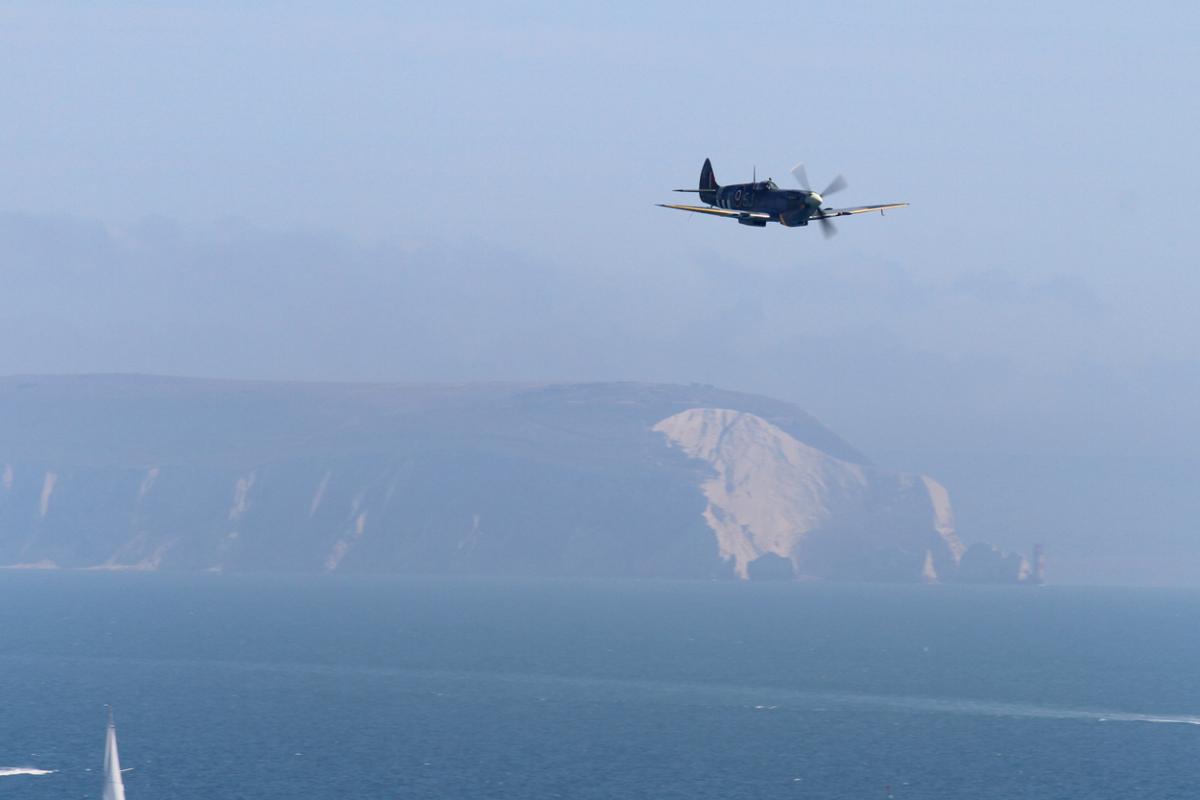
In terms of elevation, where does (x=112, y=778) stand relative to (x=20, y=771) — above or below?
below

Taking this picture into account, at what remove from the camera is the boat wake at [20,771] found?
6929 inches

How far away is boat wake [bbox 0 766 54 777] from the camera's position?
176000mm

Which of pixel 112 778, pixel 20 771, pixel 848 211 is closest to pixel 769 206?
pixel 848 211

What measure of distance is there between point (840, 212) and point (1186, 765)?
130 metres

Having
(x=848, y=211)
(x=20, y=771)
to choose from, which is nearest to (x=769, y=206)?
(x=848, y=211)

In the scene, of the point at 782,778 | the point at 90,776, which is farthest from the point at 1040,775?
the point at 90,776

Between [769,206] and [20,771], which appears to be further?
[20,771]

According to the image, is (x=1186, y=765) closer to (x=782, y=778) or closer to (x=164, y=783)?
(x=782, y=778)

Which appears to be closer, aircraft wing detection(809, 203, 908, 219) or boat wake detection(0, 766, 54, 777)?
aircraft wing detection(809, 203, 908, 219)

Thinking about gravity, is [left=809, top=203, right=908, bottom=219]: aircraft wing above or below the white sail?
above

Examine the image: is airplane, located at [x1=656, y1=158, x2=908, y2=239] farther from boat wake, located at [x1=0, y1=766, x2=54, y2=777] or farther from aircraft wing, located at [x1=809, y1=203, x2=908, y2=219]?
boat wake, located at [x1=0, y1=766, x2=54, y2=777]

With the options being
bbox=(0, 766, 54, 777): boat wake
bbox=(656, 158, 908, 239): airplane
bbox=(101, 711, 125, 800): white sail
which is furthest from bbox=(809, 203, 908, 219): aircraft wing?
bbox=(0, 766, 54, 777): boat wake

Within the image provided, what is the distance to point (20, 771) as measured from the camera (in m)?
177

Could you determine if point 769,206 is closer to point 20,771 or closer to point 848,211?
point 848,211
